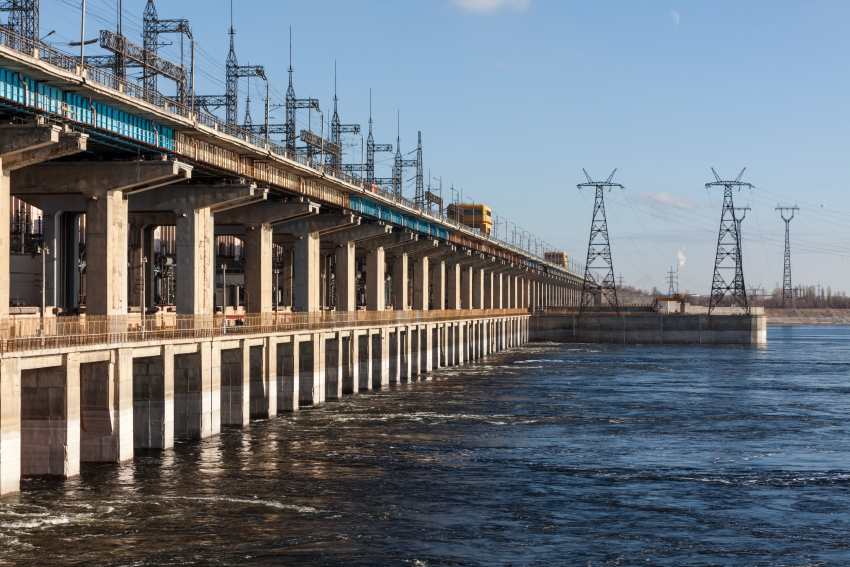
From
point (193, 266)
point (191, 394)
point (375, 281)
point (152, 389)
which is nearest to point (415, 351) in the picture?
point (375, 281)

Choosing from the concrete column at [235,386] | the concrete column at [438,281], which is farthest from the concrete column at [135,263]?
the concrete column at [438,281]

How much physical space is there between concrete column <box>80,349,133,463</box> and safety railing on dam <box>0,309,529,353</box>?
3.31 feet

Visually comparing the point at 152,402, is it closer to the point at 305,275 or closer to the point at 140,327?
the point at 140,327

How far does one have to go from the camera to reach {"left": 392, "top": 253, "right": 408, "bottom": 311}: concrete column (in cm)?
8931

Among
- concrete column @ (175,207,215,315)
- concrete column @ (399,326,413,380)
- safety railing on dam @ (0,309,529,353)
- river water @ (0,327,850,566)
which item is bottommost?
river water @ (0,327,850,566)

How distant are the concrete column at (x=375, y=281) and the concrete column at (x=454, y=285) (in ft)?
105

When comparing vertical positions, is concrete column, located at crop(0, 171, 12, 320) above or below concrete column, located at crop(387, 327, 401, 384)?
above

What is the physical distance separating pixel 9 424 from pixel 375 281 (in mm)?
56534

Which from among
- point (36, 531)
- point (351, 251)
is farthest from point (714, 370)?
point (36, 531)

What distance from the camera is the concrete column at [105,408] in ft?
116

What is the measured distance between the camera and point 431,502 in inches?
1240

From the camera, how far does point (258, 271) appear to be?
2279 inches

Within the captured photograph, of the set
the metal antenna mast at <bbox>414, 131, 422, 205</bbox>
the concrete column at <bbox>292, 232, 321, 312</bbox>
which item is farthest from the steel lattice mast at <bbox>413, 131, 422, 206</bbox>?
the concrete column at <bbox>292, 232, 321, 312</bbox>

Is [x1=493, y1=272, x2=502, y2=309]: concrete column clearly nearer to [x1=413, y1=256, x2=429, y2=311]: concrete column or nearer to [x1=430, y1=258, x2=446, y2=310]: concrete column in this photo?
[x1=430, y1=258, x2=446, y2=310]: concrete column
